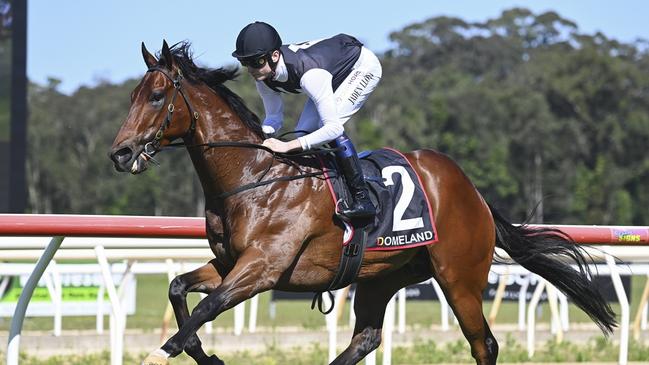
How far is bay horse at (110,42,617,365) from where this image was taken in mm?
4566

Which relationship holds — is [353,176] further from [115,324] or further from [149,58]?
[115,324]

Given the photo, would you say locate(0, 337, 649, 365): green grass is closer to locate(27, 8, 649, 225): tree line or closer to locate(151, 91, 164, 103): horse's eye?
locate(151, 91, 164, 103): horse's eye

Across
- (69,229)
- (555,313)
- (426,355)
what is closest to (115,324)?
(69,229)

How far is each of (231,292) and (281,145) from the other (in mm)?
776

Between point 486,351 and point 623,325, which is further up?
point 623,325

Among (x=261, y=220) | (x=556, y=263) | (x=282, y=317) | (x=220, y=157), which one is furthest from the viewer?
(x=282, y=317)

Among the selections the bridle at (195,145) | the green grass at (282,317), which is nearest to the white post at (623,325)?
the bridle at (195,145)

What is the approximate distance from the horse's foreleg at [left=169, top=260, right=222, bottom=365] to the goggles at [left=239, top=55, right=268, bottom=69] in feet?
3.03

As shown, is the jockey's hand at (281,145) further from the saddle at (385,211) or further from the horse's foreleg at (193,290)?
the horse's foreleg at (193,290)

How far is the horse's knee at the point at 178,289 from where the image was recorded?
473 cm

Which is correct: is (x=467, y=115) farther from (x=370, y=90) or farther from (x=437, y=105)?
(x=370, y=90)

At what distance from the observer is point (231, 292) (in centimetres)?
450

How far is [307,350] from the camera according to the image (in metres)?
8.62

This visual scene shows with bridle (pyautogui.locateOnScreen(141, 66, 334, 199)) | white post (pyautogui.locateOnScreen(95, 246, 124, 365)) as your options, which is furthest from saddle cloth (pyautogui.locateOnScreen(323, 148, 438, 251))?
white post (pyautogui.locateOnScreen(95, 246, 124, 365))
